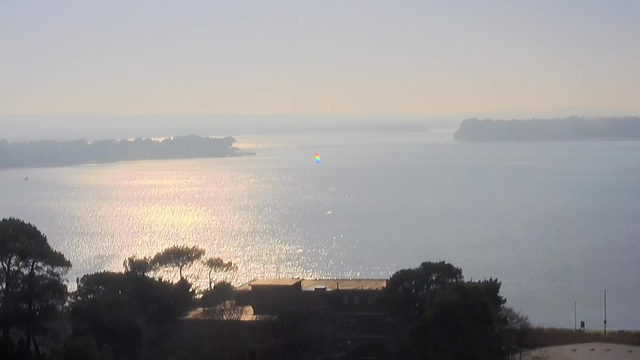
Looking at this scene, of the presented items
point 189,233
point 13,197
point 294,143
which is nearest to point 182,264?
point 189,233

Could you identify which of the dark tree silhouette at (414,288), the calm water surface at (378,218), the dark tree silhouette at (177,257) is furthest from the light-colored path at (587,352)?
the dark tree silhouette at (177,257)

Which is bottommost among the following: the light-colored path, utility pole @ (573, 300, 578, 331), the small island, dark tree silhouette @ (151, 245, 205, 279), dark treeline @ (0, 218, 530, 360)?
utility pole @ (573, 300, 578, 331)

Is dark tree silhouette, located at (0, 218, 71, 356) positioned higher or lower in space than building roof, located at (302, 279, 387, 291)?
higher

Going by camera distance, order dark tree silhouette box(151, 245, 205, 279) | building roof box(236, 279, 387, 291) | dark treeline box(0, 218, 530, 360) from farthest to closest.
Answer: dark tree silhouette box(151, 245, 205, 279), building roof box(236, 279, 387, 291), dark treeline box(0, 218, 530, 360)

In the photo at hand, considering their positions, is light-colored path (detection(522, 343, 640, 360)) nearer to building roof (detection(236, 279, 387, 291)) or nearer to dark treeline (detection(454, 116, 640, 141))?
building roof (detection(236, 279, 387, 291))

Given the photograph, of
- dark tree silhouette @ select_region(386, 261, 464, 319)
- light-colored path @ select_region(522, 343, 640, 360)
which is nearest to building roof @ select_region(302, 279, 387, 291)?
dark tree silhouette @ select_region(386, 261, 464, 319)

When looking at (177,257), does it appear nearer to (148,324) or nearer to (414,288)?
(148,324)

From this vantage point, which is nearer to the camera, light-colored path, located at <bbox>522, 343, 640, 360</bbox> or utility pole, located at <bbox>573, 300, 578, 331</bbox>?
light-colored path, located at <bbox>522, 343, 640, 360</bbox>

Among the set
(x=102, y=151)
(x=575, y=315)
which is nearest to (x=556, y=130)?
(x=102, y=151)
